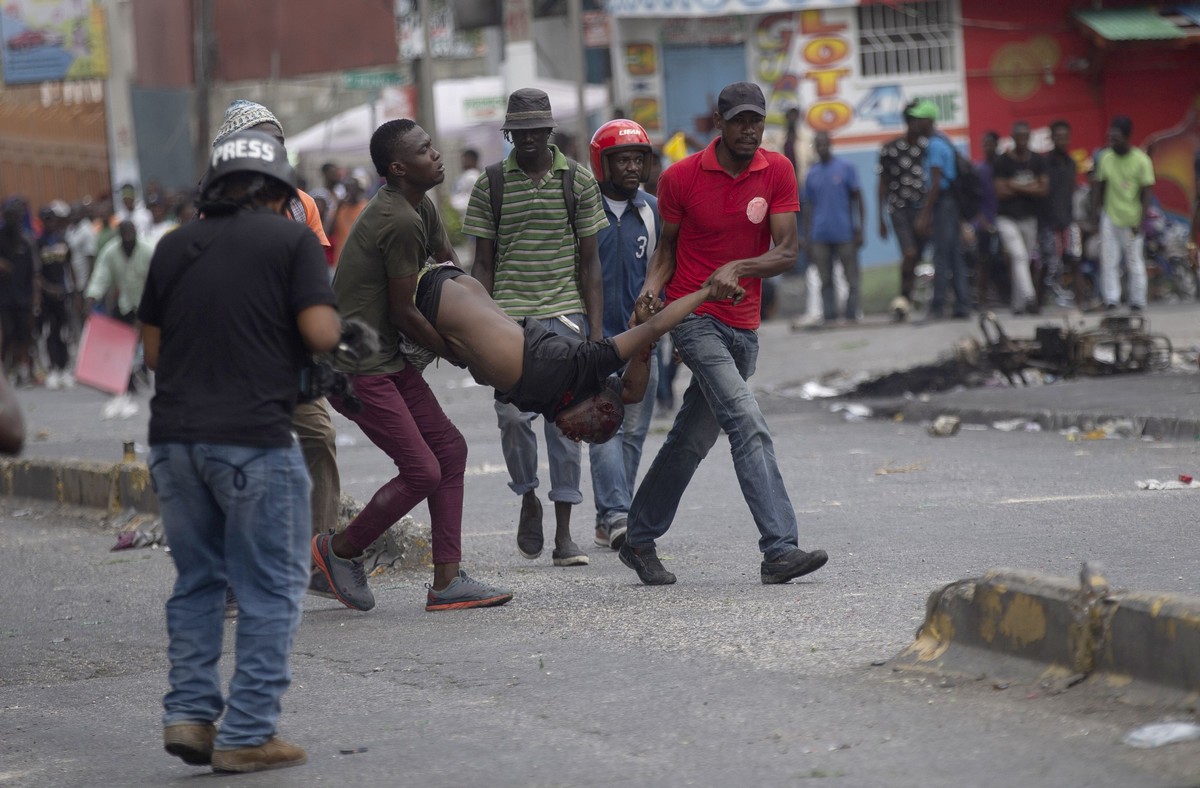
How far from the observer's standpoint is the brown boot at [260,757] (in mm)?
4461

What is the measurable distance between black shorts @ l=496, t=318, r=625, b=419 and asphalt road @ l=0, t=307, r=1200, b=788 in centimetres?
82

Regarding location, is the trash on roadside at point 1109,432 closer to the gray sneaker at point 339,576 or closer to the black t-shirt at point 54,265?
the gray sneaker at point 339,576

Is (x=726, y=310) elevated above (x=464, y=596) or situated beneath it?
elevated above

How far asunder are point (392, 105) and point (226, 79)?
25.2 ft

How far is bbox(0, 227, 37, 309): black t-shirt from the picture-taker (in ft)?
60.7

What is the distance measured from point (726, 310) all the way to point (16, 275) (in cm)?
1385

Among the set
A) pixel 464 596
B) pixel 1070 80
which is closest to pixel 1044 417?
pixel 464 596

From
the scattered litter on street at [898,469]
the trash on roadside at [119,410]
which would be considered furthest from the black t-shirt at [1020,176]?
the trash on roadside at [119,410]

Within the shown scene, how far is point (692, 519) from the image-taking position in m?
8.50

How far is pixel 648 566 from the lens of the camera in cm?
671

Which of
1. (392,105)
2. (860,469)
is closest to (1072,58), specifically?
(392,105)

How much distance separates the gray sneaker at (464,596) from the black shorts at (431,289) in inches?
40.8

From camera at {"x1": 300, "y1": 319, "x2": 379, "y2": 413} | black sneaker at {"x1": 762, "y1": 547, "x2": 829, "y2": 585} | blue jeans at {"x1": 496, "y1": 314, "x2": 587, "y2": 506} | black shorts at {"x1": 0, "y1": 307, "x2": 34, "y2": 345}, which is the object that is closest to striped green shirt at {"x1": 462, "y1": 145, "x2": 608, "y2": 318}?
blue jeans at {"x1": 496, "y1": 314, "x2": 587, "y2": 506}

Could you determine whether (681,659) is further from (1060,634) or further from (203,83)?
(203,83)
